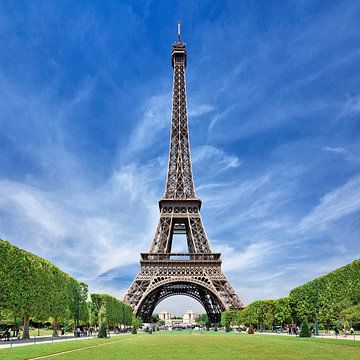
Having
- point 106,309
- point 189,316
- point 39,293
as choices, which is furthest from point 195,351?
point 189,316

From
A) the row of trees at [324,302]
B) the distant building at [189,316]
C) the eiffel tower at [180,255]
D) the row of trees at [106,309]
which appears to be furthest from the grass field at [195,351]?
the distant building at [189,316]

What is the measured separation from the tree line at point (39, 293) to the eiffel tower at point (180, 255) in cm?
1106

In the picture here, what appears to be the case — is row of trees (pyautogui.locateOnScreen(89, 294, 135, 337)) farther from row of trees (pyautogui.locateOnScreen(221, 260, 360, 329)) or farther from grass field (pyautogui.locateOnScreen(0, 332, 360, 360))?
grass field (pyautogui.locateOnScreen(0, 332, 360, 360))

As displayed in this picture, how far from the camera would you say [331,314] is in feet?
124

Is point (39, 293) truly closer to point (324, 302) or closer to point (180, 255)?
point (324, 302)

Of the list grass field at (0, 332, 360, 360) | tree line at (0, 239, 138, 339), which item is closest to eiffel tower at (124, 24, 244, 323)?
tree line at (0, 239, 138, 339)

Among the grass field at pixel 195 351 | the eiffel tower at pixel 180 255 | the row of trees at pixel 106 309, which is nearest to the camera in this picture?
the grass field at pixel 195 351

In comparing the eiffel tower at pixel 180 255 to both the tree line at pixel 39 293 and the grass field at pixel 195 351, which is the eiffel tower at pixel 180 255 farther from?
the grass field at pixel 195 351

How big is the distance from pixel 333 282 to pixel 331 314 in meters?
3.04

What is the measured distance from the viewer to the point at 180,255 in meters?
62.4

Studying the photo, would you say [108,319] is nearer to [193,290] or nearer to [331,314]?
[331,314]

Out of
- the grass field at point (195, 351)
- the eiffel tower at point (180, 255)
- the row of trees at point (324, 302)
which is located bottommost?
the grass field at point (195, 351)

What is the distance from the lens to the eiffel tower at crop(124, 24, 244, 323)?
59500 millimetres

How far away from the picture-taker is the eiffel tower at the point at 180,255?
5950cm
